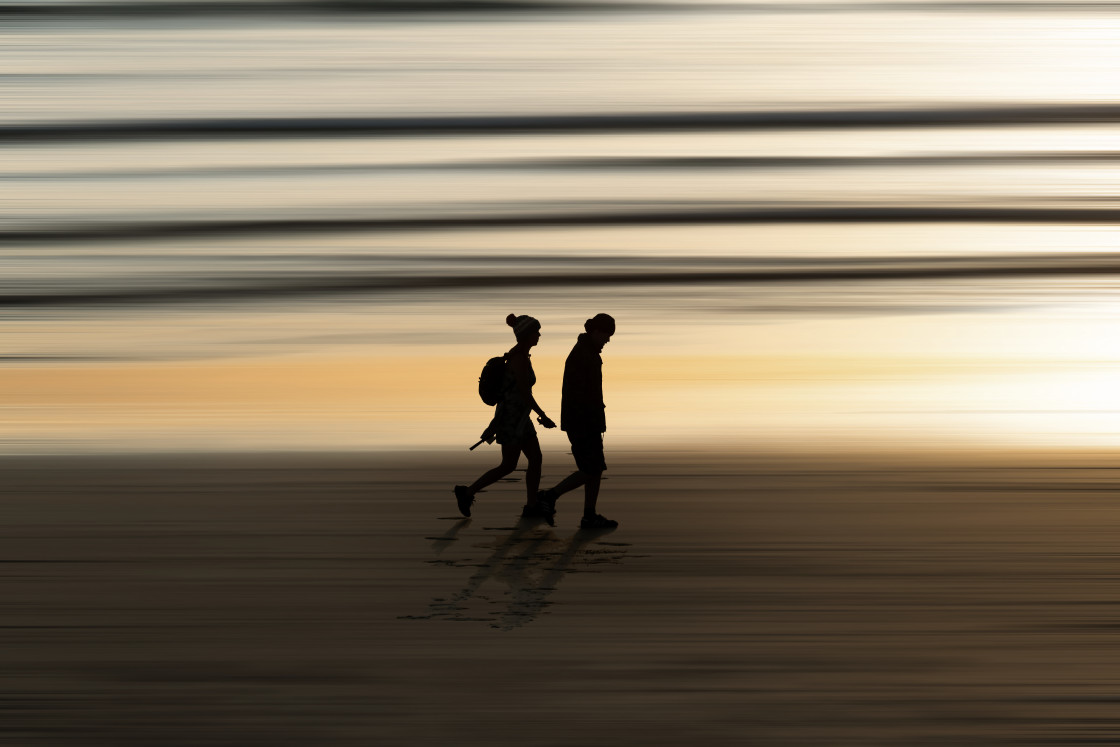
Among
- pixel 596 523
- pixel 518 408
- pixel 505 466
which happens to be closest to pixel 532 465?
pixel 505 466

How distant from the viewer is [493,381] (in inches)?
306

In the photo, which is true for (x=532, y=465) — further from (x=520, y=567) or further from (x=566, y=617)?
(x=566, y=617)

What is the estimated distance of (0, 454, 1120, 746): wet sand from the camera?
14.8ft

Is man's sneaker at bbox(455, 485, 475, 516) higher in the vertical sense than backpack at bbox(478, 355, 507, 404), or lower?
lower

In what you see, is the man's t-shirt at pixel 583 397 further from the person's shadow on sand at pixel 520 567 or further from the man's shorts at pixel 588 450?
the person's shadow on sand at pixel 520 567

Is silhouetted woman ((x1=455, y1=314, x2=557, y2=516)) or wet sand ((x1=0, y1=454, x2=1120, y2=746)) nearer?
wet sand ((x1=0, y1=454, x2=1120, y2=746))

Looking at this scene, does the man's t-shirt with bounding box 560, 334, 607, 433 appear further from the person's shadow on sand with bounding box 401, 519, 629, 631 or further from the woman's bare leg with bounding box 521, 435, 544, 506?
the person's shadow on sand with bounding box 401, 519, 629, 631

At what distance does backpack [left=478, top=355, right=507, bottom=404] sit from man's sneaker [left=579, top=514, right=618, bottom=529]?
830 millimetres

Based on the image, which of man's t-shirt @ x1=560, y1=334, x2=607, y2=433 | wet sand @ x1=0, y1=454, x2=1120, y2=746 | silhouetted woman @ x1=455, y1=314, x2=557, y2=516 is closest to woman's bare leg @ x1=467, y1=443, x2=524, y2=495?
silhouetted woman @ x1=455, y1=314, x2=557, y2=516

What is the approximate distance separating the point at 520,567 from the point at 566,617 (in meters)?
1.05

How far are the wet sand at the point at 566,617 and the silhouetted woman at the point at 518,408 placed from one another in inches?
14.8

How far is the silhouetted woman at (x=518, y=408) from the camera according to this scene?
7695 mm

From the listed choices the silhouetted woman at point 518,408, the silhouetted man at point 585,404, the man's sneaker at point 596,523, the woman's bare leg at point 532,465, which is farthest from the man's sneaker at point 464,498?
the silhouetted man at point 585,404

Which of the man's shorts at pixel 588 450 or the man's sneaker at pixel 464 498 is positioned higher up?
the man's shorts at pixel 588 450
